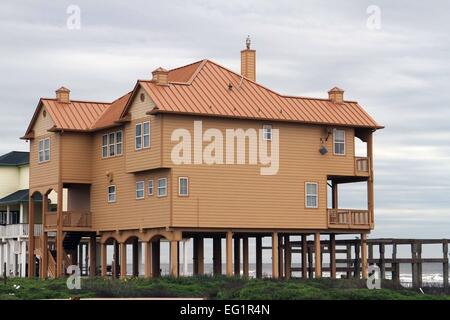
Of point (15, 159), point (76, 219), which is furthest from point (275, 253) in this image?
point (15, 159)

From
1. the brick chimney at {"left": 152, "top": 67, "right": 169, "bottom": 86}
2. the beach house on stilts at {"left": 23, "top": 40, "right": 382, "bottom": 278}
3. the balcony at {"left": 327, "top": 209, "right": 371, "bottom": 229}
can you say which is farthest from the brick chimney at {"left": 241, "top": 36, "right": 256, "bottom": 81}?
the balcony at {"left": 327, "top": 209, "right": 371, "bottom": 229}

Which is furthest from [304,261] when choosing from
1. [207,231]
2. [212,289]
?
[212,289]

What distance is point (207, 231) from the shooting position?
69.2 metres

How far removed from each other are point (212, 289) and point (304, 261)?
14.9 meters

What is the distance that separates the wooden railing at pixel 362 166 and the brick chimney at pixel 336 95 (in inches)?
144

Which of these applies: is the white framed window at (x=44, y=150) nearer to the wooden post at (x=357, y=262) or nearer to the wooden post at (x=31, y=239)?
the wooden post at (x=31, y=239)

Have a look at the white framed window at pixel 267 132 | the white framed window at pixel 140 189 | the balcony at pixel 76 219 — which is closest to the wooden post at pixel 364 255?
the white framed window at pixel 267 132

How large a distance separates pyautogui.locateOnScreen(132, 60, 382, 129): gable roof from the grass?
8.84 m

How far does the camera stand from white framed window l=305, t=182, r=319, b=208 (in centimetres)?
7181

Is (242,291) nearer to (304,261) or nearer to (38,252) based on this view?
(304,261)

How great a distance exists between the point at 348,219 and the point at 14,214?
104ft

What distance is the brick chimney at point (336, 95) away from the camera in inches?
2950

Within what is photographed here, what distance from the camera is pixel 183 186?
6762 cm

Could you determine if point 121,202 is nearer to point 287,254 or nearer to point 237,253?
point 287,254
